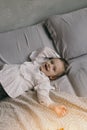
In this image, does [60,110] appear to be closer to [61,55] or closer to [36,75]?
[36,75]

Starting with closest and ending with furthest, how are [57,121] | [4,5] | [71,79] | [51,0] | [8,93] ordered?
[57,121] → [8,93] → [71,79] → [4,5] → [51,0]

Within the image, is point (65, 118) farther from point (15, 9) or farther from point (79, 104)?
point (15, 9)

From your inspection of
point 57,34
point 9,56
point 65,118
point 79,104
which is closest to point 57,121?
point 65,118

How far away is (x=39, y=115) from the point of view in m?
1.50

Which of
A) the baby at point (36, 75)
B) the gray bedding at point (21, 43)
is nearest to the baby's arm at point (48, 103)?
the baby at point (36, 75)

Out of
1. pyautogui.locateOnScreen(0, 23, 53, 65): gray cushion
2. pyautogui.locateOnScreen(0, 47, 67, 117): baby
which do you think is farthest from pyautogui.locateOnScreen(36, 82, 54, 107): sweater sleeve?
pyautogui.locateOnScreen(0, 23, 53, 65): gray cushion

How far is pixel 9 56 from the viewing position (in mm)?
1917

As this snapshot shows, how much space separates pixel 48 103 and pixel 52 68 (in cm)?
34

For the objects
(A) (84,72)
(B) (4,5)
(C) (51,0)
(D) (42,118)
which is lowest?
(A) (84,72)

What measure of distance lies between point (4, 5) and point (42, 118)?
0.96 meters

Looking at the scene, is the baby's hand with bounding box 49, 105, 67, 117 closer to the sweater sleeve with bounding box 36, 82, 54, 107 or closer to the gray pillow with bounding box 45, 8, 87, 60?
the sweater sleeve with bounding box 36, 82, 54, 107

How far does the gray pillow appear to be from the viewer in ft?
6.59

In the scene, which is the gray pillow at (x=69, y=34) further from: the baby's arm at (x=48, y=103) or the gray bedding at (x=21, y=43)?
the baby's arm at (x=48, y=103)

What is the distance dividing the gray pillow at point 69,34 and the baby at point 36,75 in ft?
0.36
